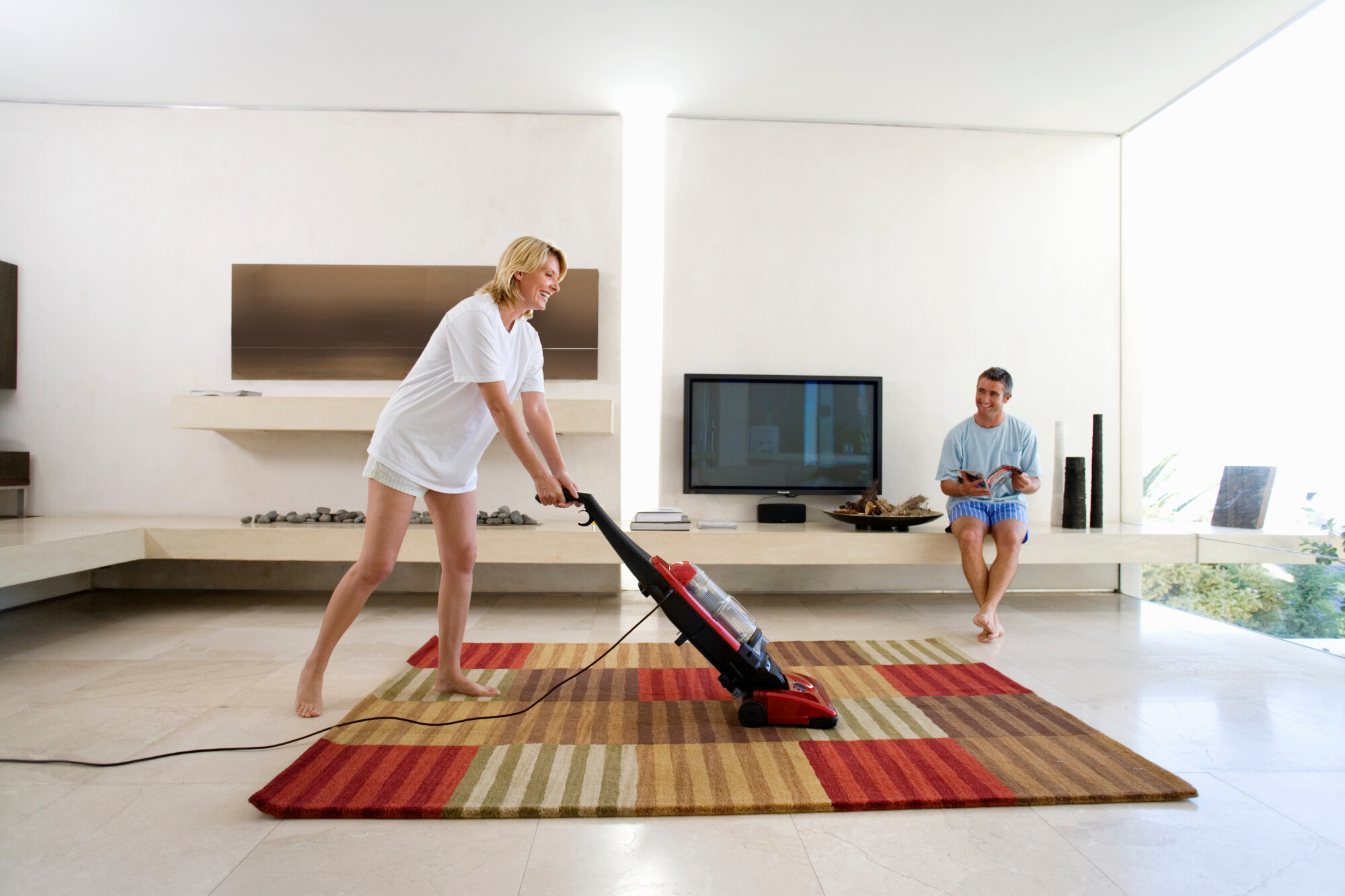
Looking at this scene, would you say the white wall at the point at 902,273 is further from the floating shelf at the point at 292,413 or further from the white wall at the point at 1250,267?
the floating shelf at the point at 292,413

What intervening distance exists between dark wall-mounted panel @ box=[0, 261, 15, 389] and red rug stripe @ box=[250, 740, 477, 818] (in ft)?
11.0

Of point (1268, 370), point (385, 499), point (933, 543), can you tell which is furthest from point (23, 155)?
point (1268, 370)

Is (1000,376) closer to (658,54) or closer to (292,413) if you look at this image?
(658,54)

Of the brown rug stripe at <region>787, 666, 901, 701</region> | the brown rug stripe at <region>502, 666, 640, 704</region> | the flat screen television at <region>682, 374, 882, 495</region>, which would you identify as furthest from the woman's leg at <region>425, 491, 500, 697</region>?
the flat screen television at <region>682, 374, 882, 495</region>

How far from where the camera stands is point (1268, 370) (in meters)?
3.45

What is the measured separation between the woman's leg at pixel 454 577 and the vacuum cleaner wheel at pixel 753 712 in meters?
0.72

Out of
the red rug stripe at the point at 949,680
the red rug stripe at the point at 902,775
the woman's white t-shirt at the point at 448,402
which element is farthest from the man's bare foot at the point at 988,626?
the woman's white t-shirt at the point at 448,402

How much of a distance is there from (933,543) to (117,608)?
11.9 feet

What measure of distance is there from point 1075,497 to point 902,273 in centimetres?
140

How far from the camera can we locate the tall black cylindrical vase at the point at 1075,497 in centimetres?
387

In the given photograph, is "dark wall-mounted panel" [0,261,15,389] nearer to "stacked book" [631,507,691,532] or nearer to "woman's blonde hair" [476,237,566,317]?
"stacked book" [631,507,691,532]

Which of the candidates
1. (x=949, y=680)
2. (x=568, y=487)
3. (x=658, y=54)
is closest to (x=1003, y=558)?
(x=949, y=680)

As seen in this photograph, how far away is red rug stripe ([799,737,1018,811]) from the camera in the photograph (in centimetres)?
160

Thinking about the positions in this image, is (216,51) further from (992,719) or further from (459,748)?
(992,719)
